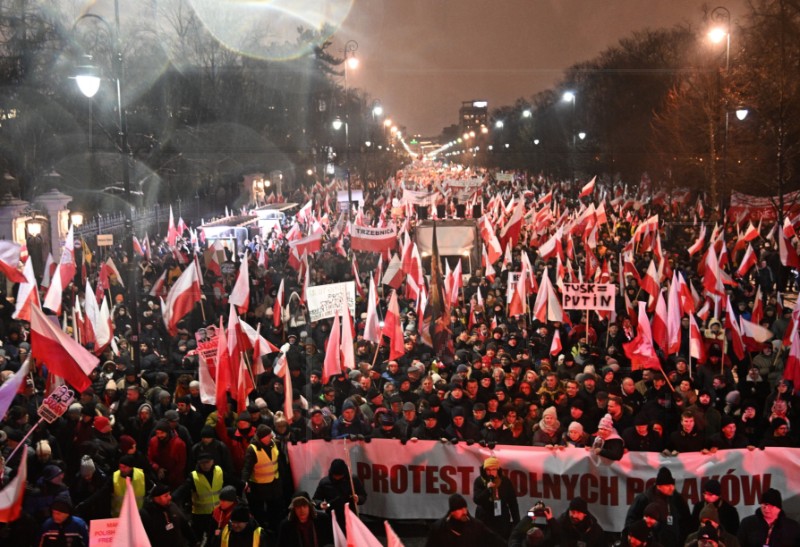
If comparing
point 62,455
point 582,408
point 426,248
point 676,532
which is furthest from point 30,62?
point 676,532

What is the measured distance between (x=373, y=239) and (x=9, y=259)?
→ 28.9 ft

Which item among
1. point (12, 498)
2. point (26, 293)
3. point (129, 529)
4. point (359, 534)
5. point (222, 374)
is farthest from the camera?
point (26, 293)

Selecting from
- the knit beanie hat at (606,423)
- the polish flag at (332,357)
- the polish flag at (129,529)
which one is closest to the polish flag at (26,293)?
the polish flag at (332,357)

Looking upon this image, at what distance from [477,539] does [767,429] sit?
403cm

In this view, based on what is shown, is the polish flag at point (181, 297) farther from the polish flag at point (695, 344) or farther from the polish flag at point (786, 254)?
the polish flag at point (786, 254)

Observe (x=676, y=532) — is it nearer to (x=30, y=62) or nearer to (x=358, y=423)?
(x=358, y=423)

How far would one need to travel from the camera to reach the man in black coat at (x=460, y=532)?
6.74 m

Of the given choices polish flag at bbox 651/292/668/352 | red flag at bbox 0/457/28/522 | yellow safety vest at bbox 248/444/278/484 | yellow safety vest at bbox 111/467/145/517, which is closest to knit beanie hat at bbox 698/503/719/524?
yellow safety vest at bbox 248/444/278/484

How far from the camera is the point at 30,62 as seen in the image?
3381cm

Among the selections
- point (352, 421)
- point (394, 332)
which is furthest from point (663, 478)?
point (394, 332)

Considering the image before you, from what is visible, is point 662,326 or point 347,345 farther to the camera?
point 662,326

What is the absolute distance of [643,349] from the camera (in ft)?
37.9

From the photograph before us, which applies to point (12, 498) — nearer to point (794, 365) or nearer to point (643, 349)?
point (643, 349)

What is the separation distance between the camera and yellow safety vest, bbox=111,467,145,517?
764 centimetres
